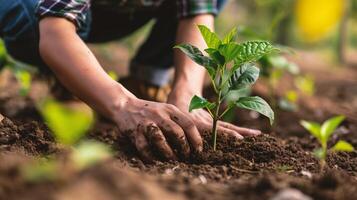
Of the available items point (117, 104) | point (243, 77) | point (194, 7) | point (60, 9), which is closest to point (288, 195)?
point (243, 77)

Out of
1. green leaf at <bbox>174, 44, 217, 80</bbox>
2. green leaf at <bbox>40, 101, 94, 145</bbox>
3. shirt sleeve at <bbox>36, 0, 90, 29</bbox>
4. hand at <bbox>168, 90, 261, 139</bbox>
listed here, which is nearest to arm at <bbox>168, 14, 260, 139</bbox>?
hand at <bbox>168, 90, 261, 139</bbox>

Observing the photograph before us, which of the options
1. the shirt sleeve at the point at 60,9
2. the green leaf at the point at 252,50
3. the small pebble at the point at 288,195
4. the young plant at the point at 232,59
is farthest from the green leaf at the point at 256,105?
the shirt sleeve at the point at 60,9

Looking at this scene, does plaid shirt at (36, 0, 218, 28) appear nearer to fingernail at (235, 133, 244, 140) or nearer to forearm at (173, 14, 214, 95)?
forearm at (173, 14, 214, 95)

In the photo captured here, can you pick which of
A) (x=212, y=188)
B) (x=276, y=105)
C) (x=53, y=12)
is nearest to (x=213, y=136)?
(x=212, y=188)

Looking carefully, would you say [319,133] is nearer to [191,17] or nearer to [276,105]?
[191,17]

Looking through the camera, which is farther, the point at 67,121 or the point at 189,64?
the point at 189,64

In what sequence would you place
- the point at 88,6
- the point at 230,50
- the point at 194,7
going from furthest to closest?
the point at 194,7 → the point at 88,6 → the point at 230,50

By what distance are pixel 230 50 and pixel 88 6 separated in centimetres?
80

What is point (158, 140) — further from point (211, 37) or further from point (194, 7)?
point (194, 7)

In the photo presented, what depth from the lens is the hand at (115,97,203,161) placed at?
1.81 m

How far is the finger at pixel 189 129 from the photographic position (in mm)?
1858

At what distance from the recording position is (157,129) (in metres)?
1.80

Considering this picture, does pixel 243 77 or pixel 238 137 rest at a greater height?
Result: pixel 243 77

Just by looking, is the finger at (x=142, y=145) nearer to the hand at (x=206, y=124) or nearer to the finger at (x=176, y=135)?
the finger at (x=176, y=135)
